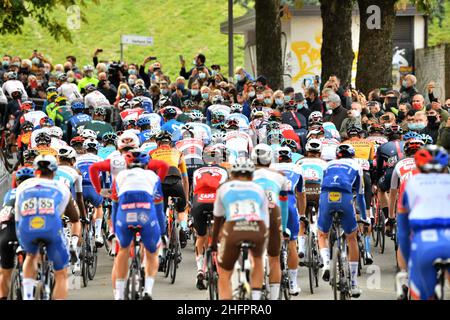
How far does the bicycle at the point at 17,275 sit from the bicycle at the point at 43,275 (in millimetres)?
460

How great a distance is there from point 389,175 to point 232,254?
789 centimetres

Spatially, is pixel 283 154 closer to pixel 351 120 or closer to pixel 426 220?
pixel 426 220

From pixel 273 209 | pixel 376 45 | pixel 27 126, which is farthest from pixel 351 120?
pixel 273 209

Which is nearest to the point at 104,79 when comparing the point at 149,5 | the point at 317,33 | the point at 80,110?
the point at 80,110

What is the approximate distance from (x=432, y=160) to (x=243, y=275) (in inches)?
88.3

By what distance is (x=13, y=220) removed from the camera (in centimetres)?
1412

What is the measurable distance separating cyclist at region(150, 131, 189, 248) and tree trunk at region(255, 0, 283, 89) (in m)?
17.5

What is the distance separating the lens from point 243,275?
12375mm

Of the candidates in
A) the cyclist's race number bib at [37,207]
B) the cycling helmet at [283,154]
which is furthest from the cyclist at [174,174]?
the cyclist's race number bib at [37,207]

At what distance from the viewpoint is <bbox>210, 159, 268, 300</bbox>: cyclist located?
12.3 metres

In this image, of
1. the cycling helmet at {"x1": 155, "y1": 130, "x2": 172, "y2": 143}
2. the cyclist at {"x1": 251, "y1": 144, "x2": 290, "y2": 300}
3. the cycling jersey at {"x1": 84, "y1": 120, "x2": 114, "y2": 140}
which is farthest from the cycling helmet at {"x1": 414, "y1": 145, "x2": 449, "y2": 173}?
the cycling jersey at {"x1": 84, "y1": 120, "x2": 114, "y2": 140}

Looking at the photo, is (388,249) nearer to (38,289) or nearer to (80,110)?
(80,110)

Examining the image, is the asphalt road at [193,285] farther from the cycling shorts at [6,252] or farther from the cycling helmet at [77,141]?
the cycling shorts at [6,252]

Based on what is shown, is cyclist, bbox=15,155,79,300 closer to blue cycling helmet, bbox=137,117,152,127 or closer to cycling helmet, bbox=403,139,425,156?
cycling helmet, bbox=403,139,425,156
